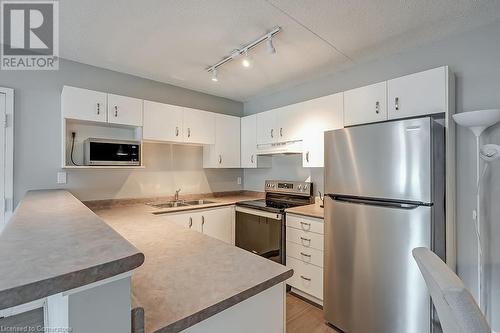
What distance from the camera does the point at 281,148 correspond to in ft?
9.96

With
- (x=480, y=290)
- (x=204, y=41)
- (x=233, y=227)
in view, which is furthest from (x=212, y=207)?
(x=480, y=290)

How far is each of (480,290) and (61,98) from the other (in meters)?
3.88

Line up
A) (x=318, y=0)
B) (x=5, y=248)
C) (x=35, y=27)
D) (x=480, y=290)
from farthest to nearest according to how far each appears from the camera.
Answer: (x=35, y=27) → (x=480, y=290) → (x=318, y=0) → (x=5, y=248)

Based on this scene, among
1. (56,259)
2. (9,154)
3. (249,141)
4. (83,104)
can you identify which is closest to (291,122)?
(249,141)

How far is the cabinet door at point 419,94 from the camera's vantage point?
1787 millimetres

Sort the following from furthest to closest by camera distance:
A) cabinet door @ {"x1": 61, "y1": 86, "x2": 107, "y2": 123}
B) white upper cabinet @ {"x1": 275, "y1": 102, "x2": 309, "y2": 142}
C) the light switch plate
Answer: white upper cabinet @ {"x1": 275, "y1": 102, "x2": 309, "y2": 142} < the light switch plate < cabinet door @ {"x1": 61, "y1": 86, "x2": 107, "y2": 123}

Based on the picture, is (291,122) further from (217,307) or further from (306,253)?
(217,307)

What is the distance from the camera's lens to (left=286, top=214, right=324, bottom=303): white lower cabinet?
227 cm

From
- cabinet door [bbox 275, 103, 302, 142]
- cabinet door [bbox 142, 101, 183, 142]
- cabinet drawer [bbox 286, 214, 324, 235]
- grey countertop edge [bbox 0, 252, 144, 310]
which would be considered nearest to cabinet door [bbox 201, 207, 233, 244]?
cabinet drawer [bbox 286, 214, 324, 235]

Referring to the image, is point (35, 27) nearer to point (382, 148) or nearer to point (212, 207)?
point (212, 207)

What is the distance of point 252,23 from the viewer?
1.80m

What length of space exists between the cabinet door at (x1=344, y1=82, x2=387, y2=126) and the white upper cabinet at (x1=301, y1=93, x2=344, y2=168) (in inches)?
3.1

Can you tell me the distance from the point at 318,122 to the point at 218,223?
1684 mm

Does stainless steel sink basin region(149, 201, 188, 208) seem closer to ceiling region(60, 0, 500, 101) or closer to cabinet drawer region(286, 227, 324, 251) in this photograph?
cabinet drawer region(286, 227, 324, 251)
